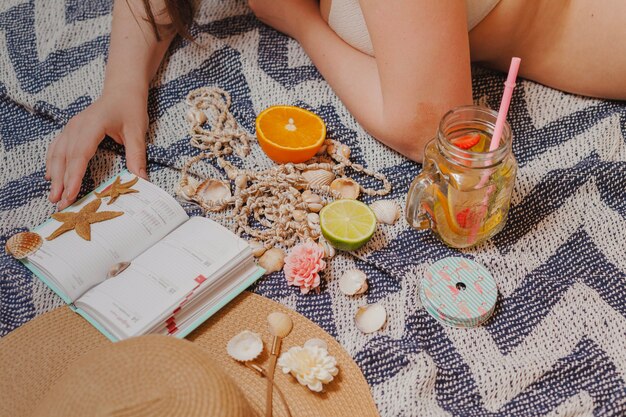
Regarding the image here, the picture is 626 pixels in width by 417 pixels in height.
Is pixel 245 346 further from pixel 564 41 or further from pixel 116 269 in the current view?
pixel 564 41

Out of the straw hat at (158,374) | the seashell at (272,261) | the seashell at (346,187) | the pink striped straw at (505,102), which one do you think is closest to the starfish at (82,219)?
the straw hat at (158,374)

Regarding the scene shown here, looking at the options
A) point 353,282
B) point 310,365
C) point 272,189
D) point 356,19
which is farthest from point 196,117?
point 310,365

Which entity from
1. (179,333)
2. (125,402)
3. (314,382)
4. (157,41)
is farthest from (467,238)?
(157,41)

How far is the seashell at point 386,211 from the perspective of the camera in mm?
1053

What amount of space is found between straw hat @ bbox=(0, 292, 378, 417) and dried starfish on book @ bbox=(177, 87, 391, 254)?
15cm

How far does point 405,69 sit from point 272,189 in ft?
1.07

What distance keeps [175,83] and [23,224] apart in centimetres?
43

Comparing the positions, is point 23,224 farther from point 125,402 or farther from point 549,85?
point 549,85

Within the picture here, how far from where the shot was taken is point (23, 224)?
3.50 feet

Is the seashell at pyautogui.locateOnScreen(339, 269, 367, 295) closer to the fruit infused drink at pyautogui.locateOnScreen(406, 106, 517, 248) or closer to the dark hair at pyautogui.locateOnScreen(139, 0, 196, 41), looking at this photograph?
the fruit infused drink at pyautogui.locateOnScreen(406, 106, 517, 248)

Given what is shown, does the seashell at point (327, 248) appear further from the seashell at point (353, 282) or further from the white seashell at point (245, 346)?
the white seashell at point (245, 346)

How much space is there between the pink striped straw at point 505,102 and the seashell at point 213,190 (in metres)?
0.49

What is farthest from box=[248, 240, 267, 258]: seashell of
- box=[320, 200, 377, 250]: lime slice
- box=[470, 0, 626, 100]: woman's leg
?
box=[470, 0, 626, 100]: woman's leg

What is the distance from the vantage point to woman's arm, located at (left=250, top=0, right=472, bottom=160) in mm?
906
